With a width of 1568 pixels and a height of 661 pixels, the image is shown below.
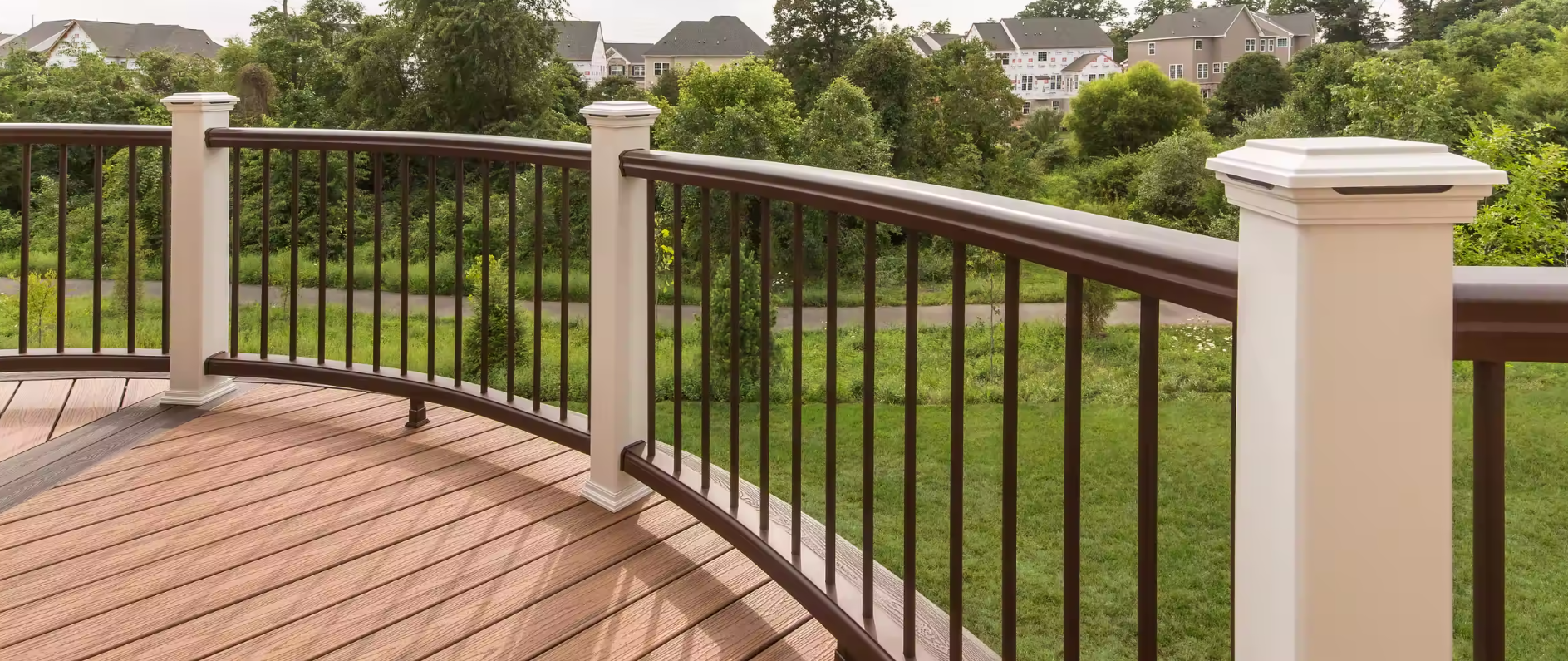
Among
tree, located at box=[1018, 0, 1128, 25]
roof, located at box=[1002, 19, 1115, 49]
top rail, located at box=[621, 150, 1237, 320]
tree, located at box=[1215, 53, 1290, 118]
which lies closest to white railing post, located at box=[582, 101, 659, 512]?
top rail, located at box=[621, 150, 1237, 320]

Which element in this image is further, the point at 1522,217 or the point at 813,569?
the point at 1522,217

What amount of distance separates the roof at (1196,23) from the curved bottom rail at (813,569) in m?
44.9

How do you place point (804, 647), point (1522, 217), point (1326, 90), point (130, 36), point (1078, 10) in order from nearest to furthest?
point (804, 647)
point (1522, 217)
point (1326, 90)
point (130, 36)
point (1078, 10)

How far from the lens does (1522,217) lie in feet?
52.2

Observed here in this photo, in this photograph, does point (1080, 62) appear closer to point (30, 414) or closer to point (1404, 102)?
point (1404, 102)

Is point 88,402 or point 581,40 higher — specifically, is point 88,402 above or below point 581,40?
below

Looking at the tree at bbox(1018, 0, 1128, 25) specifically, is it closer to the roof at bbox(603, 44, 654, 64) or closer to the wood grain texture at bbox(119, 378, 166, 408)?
the roof at bbox(603, 44, 654, 64)

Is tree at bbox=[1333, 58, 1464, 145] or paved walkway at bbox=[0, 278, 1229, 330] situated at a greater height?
tree at bbox=[1333, 58, 1464, 145]

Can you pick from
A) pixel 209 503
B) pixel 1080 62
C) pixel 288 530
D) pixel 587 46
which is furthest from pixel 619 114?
pixel 1080 62

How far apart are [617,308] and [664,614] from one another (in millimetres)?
658

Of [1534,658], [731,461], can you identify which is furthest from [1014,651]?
[1534,658]

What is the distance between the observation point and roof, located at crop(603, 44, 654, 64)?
4356cm

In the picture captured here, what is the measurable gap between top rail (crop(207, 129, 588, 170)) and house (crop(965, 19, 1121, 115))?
41.5 m

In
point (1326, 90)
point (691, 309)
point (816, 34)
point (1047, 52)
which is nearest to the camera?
point (691, 309)
